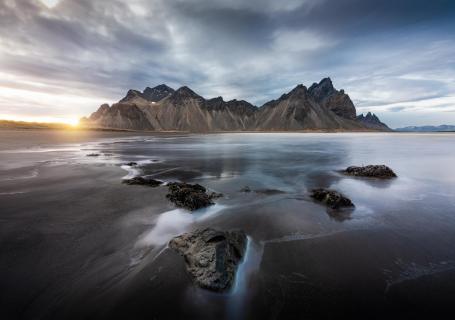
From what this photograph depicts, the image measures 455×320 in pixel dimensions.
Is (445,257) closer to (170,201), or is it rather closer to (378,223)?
(378,223)

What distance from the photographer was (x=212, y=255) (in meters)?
5.58

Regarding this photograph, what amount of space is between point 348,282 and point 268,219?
12.2 ft

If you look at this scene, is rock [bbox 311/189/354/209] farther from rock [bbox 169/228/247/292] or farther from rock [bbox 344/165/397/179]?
rock [bbox 344/165/397/179]

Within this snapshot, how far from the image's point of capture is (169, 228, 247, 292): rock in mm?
5090

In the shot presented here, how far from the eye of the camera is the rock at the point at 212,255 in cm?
509

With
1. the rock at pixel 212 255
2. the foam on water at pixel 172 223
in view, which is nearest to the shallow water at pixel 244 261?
the foam on water at pixel 172 223

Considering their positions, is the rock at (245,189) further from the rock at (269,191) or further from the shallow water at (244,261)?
the shallow water at (244,261)

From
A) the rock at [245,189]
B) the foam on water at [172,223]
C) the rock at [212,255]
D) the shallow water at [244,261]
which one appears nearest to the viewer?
the shallow water at [244,261]

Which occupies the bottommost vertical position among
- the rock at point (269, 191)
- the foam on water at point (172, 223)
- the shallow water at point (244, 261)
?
the rock at point (269, 191)

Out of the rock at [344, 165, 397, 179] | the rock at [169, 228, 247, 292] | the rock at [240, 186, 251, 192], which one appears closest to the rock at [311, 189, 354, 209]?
the rock at [240, 186, 251, 192]

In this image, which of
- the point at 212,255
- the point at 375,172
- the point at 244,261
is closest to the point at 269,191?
the point at 244,261

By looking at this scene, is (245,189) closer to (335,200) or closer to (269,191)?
(269,191)

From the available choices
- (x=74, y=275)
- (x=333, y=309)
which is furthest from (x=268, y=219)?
(x=74, y=275)

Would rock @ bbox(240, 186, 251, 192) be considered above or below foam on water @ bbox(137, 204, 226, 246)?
below
